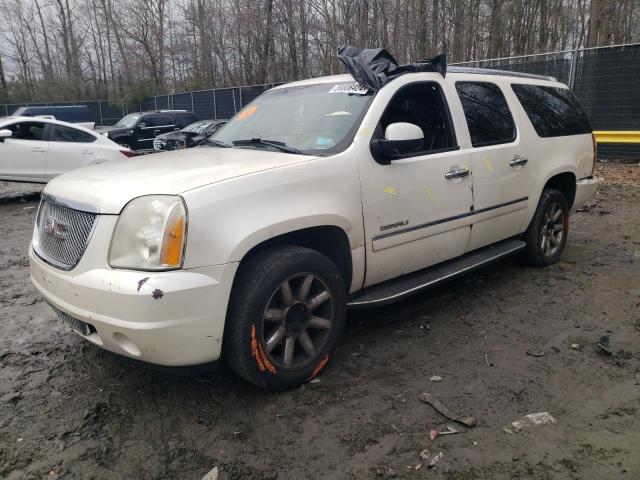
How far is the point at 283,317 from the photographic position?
3.03 m

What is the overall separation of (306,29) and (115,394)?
2096 centimetres

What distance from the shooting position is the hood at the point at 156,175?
275 cm

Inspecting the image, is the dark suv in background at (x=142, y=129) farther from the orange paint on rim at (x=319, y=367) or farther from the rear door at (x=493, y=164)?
the orange paint on rim at (x=319, y=367)

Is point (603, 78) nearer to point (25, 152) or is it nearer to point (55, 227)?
point (55, 227)

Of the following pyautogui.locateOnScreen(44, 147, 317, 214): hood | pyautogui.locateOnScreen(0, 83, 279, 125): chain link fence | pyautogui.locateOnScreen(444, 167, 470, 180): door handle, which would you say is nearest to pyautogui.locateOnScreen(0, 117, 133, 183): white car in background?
pyautogui.locateOnScreen(44, 147, 317, 214): hood

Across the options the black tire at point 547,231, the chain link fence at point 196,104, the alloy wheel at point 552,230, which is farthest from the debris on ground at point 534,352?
the chain link fence at point 196,104

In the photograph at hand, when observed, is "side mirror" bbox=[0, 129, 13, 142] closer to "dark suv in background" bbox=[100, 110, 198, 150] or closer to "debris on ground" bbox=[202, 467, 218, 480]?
"dark suv in background" bbox=[100, 110, 198, 150]

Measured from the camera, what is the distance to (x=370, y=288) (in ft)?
12.1

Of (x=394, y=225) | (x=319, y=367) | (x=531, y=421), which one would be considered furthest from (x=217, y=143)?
(x=531, y=421)

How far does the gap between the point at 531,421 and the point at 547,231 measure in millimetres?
2977

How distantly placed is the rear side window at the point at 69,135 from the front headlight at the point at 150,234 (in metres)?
9.16

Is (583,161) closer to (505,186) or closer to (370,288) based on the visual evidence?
(505,186)

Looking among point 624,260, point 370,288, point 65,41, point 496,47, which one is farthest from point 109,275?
point 65,41

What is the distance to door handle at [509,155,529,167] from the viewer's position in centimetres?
454
